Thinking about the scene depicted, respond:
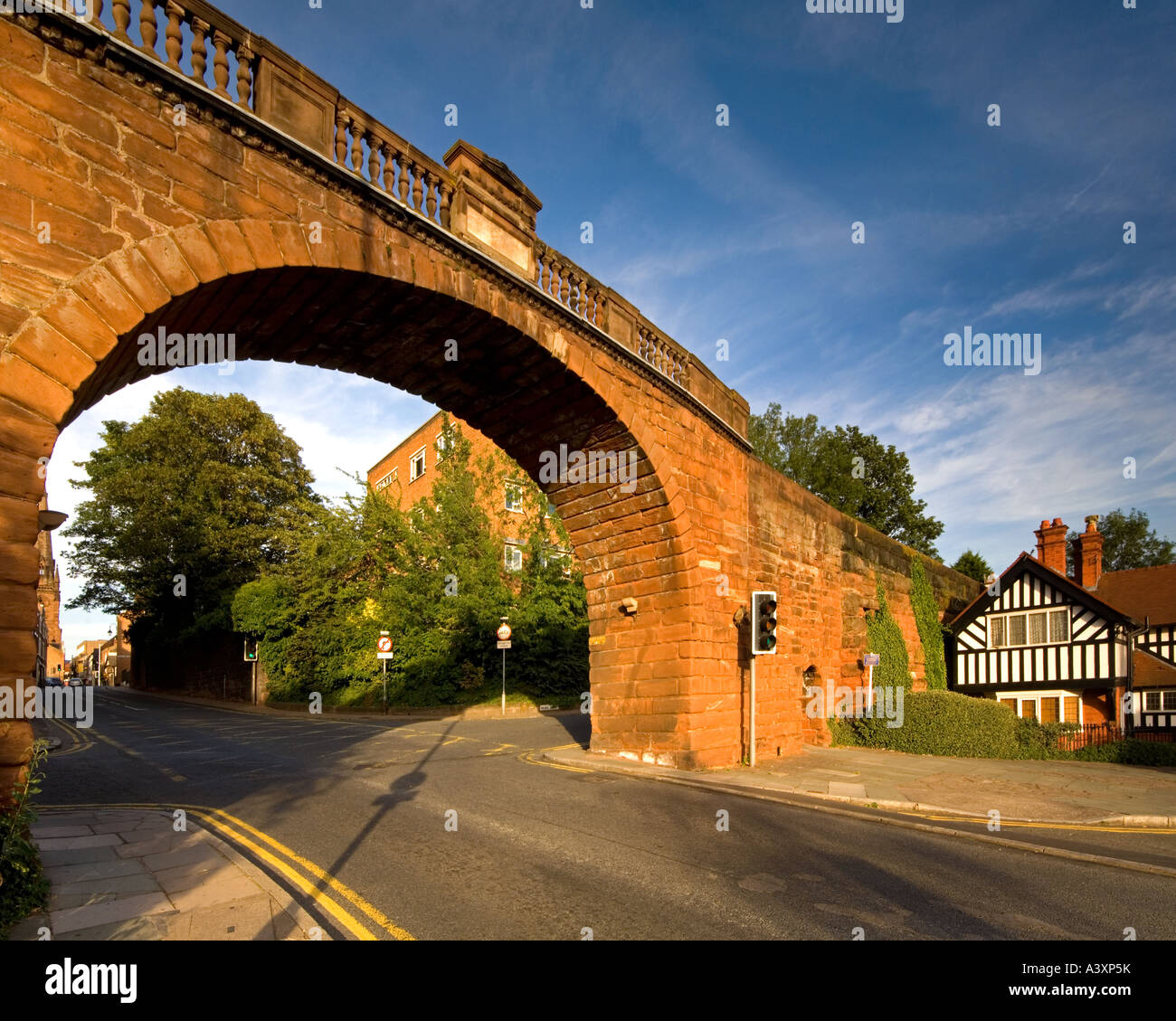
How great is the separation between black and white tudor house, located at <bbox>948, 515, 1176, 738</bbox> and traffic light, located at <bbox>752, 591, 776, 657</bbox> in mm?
14744

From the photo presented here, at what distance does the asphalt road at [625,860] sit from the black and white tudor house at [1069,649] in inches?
658

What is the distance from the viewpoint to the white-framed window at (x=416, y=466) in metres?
35.9

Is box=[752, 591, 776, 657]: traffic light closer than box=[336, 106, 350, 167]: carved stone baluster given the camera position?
No

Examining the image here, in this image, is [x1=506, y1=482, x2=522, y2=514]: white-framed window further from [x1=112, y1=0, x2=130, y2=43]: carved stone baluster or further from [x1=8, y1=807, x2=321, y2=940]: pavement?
[x1=112, y1=0, x2=130, y2=43]: carved stone baluster

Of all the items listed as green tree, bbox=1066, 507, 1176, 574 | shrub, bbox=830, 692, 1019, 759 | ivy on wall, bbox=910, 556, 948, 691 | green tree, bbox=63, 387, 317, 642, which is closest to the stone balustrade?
shrub, bbox=830, 692, 1019, 759

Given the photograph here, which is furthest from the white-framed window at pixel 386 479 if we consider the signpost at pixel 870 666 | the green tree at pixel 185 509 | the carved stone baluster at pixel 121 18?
the carved stone baluster at pixel 121 18

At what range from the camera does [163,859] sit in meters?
5.89

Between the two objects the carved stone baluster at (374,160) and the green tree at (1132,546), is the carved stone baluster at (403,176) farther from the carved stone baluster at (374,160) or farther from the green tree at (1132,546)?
the green tree at (1132,546)

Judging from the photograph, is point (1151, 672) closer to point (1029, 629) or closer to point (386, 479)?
point (1029, 629)

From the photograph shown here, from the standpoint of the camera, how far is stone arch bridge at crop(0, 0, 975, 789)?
5.12 metres

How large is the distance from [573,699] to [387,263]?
20.8 meters

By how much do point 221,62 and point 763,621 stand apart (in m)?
10.4

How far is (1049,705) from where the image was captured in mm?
22391
